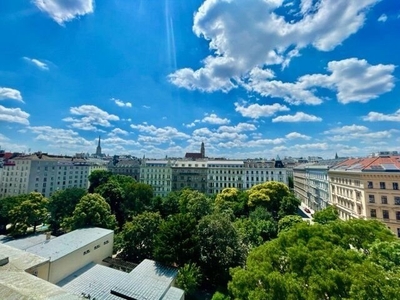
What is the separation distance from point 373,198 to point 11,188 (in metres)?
92.4

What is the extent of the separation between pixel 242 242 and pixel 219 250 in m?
4.81

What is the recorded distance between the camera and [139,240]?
94.9ft

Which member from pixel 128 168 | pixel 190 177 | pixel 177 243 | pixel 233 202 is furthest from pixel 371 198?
pixel 128 168

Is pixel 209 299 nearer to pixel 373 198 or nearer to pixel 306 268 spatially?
pixel 306 268

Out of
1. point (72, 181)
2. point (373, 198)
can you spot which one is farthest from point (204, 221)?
point (72, 181)

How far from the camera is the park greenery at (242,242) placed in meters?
11.8

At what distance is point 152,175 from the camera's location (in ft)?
257

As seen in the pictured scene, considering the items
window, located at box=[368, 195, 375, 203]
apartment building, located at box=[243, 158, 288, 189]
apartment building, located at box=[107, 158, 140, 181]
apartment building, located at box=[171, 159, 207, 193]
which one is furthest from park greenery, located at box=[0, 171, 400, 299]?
apartment building, located at box=[107, 158, 140, 181]

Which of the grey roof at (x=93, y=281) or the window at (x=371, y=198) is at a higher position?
the window at (x=371, y=198)

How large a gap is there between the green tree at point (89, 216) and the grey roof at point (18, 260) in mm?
11004

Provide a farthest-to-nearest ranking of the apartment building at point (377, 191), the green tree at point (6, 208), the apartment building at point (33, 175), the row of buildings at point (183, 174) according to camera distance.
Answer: the row of buildings at point (183, 174), the apartment building at point (33, 175), the green tree at point (6, 208), the apartment building at point (377, 191)

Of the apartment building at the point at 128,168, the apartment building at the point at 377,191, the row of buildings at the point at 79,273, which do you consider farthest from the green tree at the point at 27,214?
the apartment building at the point at 377,191

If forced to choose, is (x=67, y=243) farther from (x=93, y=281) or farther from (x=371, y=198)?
(x=371, y=198)

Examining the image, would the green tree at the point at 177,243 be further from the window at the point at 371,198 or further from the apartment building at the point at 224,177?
the apartment building at the point at 224,177
